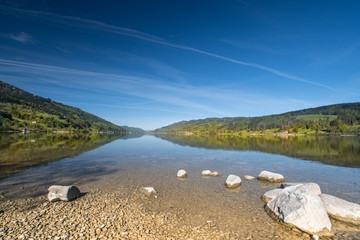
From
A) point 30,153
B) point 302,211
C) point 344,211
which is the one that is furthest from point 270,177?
point 30,153

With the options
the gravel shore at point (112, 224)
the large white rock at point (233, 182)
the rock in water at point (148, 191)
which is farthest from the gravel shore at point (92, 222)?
the large white rock at point (233, 182)

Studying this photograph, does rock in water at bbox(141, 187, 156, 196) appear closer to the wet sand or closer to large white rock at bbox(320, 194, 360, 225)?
the wet sand

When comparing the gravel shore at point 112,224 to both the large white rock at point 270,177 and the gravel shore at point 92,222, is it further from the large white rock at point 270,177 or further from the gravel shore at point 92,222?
the large white rock at point 270,177

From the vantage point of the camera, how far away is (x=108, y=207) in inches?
582

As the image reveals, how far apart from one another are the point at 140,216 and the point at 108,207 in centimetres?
334

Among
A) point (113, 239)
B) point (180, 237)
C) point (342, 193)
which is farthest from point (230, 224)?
point (342, 193)

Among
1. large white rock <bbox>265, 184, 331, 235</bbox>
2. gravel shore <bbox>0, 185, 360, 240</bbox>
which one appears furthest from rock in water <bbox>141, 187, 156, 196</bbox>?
large white rock <bbox>265, 184, 331, 235</bbox>

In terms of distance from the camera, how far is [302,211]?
12.2m

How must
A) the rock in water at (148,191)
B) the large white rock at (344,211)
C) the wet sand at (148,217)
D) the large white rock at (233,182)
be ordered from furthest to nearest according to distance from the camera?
the large white rock at (233,182), the rock in water at (148,191), the large white rock at (344,211), the wet sand at (148,217)

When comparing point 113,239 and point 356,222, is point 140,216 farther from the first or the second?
point 356,222

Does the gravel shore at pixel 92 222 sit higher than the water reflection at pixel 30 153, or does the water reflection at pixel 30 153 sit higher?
the water reflection at pixel 30 153

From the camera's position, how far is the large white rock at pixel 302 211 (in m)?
11.5

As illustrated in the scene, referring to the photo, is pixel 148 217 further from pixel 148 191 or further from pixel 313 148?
pixel 313 148

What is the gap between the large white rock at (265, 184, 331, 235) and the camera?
1145 centimetres
